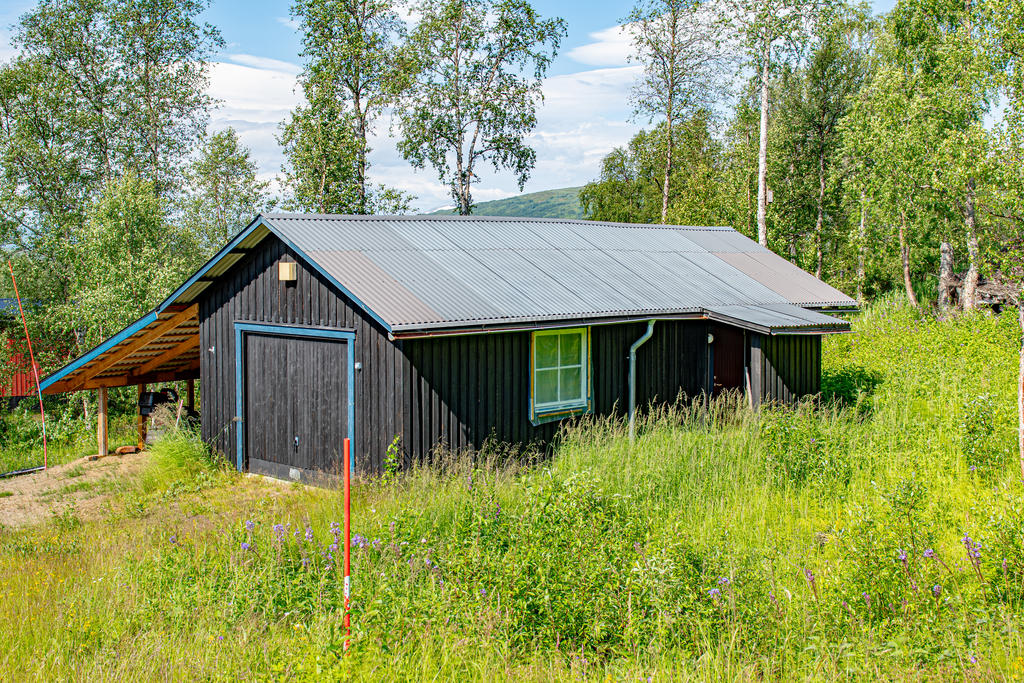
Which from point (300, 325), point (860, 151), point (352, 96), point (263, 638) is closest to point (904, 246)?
point (860, 151)

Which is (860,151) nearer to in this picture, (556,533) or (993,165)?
(993,165)

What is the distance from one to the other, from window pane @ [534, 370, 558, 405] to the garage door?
2.58m

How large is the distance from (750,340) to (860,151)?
14.5m

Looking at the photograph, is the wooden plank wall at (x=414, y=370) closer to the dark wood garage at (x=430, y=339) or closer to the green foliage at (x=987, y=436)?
the dark wood garage at (x=430, y=339)

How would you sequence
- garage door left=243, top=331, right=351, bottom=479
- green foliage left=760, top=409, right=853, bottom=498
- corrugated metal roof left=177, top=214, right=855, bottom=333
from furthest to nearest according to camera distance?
garage door left=243, top=331, right=351, bottom=479
corrugated metal roof left=177, top=214, right=855, bottom=333
green foliage left=760, top=409, right=853, bottom=498

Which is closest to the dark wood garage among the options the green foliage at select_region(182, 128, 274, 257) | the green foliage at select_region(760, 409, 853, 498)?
the green foliage at select_region(760, 409, 853, 498)

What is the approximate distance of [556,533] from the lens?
6.20 m

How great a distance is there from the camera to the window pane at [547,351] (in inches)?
447

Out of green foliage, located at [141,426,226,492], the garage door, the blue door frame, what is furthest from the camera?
green foliage, located at [141,426,226,492]

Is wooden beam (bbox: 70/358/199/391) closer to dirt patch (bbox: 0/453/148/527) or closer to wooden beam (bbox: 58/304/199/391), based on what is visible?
wooden beam (bbox: 58/304/199/391)

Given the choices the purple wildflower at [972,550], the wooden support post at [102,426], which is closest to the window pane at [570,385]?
the purple wildflower at [972,550]

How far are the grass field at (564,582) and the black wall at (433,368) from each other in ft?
4.08

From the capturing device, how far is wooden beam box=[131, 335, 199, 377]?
554 inches

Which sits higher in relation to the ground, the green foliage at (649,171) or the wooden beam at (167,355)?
the green foliage at (649,171)
